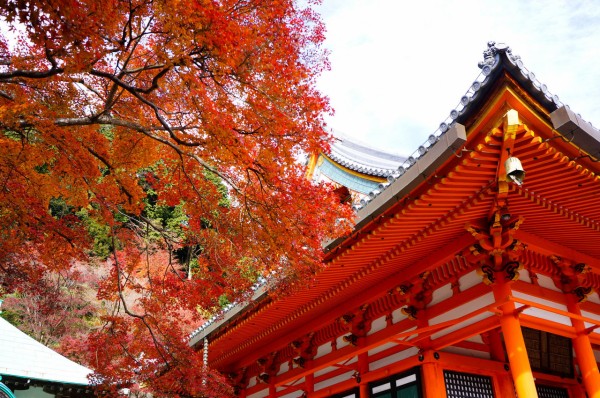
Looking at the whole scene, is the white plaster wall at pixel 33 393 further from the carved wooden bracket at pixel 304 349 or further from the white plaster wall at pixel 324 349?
the white plaster wall at pixel 324 349

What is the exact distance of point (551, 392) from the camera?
796cm

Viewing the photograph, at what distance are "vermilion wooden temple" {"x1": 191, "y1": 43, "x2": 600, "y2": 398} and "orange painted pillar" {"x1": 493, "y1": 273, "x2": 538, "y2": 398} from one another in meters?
0.01

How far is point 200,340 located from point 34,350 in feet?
16.5

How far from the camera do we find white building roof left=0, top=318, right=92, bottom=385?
11102mm

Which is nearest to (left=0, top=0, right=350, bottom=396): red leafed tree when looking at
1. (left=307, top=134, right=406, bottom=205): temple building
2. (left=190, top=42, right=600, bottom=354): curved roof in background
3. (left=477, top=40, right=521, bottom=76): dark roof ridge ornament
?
(left=190, top=42, right=600, bottom=354): curved roof in background

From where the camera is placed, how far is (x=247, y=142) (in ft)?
23.4

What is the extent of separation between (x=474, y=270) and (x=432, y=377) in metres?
1.73

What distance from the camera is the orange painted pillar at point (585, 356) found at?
227 inches

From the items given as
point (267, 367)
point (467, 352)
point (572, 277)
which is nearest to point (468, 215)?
point (572, 277)

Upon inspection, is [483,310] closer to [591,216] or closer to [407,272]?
[407,272]

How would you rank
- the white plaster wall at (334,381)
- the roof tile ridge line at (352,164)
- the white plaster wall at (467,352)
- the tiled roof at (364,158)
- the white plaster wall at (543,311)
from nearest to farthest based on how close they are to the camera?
the white plaster wall at (543,311) < the white plaster wall at (467,352) < the white plaster wall at (334,381) < the roof tile ridge line at (352,164) < the tiled roof at (364,158)

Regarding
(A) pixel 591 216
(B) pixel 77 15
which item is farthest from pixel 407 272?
(B) pixel 77 15

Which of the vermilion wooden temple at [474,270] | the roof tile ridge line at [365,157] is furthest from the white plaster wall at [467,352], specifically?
the roof tile ridge line at [365,157]

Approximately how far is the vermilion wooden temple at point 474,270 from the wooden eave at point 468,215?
0.02m
